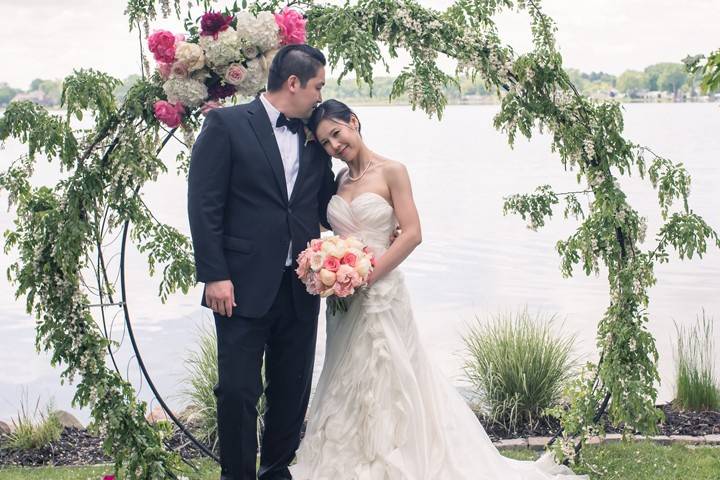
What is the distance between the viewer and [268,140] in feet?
13.3

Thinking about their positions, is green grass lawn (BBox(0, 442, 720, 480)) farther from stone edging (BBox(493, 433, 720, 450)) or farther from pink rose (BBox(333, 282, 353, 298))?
pink rose (BBox(333, 282, 353, 298))

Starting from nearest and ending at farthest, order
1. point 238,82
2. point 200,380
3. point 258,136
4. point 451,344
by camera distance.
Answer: point 258,136 → point 238,82 → point 200,380 → point 451,344

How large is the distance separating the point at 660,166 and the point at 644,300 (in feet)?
2.30

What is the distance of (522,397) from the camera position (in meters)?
6.26

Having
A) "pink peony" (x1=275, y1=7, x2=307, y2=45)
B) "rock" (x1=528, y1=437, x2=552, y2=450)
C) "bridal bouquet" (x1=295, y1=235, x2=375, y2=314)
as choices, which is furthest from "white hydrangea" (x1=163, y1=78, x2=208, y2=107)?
"rock" (x1=528, y1=437, x2=552, y2=450)

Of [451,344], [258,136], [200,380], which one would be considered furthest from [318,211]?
[451,344]

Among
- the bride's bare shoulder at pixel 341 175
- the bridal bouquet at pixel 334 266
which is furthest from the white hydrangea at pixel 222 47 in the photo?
the bridal bouquet at pixel 334 266

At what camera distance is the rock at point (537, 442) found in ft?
18.7

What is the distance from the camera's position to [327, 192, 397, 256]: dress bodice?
4250 mm

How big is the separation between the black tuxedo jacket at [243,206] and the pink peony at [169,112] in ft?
1.19

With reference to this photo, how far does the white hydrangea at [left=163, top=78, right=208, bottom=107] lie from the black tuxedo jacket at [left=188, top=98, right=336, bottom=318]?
33 centimetres

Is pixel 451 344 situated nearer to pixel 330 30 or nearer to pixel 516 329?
pixel 516 329

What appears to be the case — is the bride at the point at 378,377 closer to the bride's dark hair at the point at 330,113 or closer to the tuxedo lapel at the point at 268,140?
the bride's dark hair at the point at 330,113

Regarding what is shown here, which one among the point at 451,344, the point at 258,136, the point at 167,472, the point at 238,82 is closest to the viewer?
the point at 258,136
